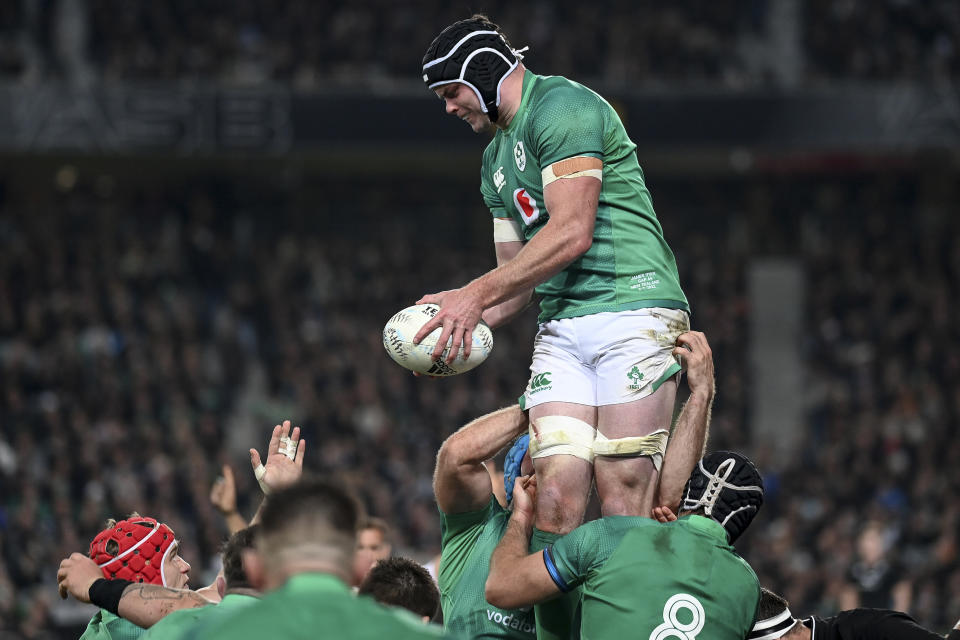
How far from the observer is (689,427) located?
17.5ft

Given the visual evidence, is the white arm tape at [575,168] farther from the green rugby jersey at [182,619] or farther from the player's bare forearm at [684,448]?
the green rugby jersey at [182,619]

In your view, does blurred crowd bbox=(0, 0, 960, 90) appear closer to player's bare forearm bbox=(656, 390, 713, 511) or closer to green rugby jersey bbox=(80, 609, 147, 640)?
player's bare forearm bbox=(656, 390, 713, 511)

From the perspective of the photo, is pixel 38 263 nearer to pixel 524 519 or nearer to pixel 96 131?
pixel 96 131

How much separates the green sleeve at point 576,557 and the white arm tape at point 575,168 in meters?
1.35

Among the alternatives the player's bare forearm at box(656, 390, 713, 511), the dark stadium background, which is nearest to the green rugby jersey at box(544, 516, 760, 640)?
the player's bare forearm at box(656, 390, 713, 511)

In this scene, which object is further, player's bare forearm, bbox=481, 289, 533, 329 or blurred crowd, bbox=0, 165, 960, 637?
blurred crowd, bbox=0, 165, 960, 637

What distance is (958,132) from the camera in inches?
848

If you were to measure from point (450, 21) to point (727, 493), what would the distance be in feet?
64.5

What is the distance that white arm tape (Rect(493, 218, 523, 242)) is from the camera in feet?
18.7

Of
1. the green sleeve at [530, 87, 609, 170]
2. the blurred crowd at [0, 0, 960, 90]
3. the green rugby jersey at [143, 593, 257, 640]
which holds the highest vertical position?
the blurred crowd at [0, 0, 960, 90]

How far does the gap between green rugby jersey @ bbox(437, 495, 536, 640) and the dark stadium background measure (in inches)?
439

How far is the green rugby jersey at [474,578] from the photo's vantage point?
552cm

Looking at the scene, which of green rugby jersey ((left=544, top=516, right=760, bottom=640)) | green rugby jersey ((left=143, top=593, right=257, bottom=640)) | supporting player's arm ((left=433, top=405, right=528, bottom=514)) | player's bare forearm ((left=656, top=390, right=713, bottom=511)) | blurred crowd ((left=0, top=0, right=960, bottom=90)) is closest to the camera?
green rugby jersey ((left=143, top=593, right=257, bottom=640))

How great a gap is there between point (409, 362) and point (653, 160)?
19.5 meters
